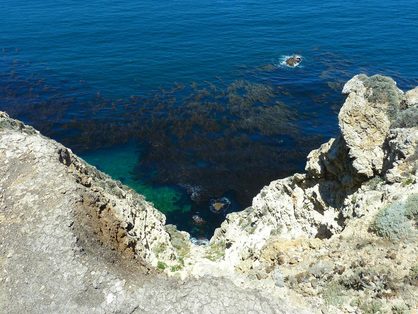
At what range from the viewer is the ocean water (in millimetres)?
31125

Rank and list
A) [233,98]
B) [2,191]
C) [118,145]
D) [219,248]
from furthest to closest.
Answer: [233,98]
[118,145]
[219,248]
[2,191]

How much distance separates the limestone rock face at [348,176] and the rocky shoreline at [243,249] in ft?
0.20

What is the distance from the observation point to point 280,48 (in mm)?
53156

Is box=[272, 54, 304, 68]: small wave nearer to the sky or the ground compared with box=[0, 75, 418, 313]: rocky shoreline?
nearer to the ground

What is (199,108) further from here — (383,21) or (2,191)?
(383,21)

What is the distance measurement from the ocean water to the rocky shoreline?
13070 millimetres

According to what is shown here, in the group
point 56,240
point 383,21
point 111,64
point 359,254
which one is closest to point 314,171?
point 359,254

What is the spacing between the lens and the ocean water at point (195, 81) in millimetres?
31125

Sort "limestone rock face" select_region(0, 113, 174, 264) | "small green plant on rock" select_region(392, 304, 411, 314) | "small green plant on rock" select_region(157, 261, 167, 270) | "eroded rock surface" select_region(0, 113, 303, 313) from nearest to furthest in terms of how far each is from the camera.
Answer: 1. "small green plant on rock" select_region(392, 304, 411, 314)
2. "eroded rock surface" select_region(0, 113, 303, 313)
3. "limestone rock face" select_region(0, 113, 174, 264)
4. "small green plant on rock" select_region(157, 261, 167, 270)

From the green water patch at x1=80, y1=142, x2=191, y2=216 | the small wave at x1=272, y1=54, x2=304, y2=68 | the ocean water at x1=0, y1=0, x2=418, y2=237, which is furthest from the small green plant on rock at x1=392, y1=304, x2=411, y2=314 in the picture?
the small wave at x1=272, y1=54, x2=304, y2=68

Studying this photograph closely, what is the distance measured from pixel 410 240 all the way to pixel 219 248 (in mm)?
11671

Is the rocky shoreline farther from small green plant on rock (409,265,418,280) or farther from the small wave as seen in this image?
the small wave

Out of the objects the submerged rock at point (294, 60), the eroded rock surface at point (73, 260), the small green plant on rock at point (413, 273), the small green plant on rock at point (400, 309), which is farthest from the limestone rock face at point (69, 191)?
the submerged rock at point (294, 60)

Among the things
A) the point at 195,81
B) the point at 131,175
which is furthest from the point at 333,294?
the point at 195,81
